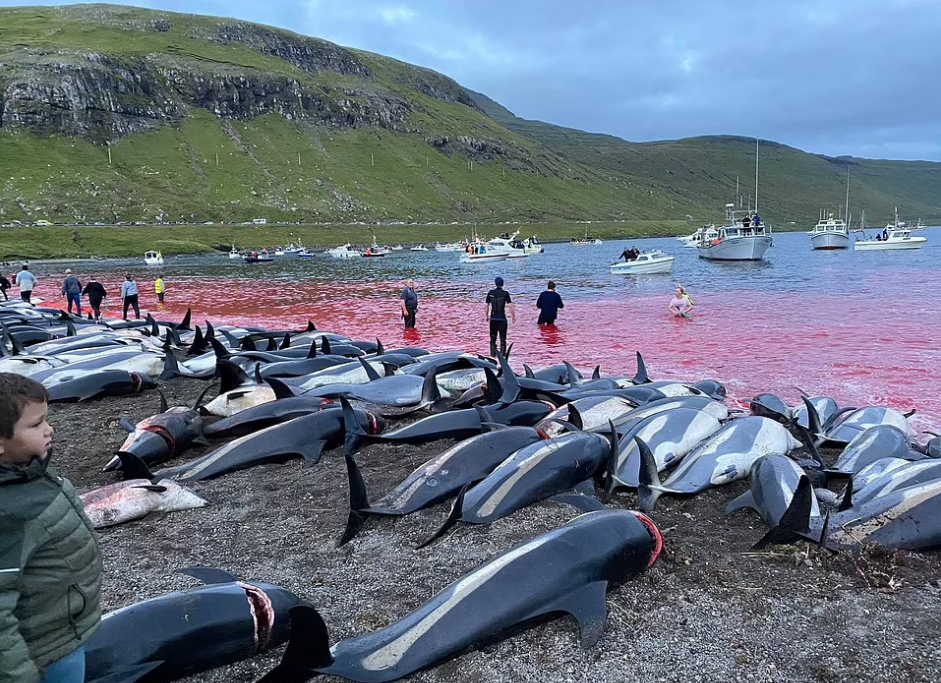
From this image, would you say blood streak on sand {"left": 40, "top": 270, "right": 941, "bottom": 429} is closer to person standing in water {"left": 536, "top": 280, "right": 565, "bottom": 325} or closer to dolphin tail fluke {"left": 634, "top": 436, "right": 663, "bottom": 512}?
person standing in water {"left": 536, "top": 280, "right": 565, "bottom": 325}

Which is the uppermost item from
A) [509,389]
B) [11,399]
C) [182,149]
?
[182,149]

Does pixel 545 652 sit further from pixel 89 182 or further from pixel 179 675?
pixel 89 182

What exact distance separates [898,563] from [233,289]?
46.5m

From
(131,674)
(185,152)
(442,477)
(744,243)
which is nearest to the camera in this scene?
(131,674)

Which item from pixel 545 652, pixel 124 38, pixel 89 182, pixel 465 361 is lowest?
pixel 545 652

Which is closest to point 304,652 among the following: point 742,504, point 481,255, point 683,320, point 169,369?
point 742,504

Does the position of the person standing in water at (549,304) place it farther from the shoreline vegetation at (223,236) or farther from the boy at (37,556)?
the shoreline vegetation at (223,236)

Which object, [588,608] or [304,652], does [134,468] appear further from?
[588,608]

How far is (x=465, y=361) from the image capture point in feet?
40.9

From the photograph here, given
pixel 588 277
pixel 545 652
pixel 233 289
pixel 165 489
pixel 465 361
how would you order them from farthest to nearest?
pixel 588 277, pixel 233 289, pixel 465 361, pixel 165 489, pixel 545 652

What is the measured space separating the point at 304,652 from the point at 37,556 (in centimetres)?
168

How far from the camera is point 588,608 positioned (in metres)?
4.61

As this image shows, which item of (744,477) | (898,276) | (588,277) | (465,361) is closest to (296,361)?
(465,361)

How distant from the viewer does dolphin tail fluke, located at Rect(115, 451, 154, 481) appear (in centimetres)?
719
